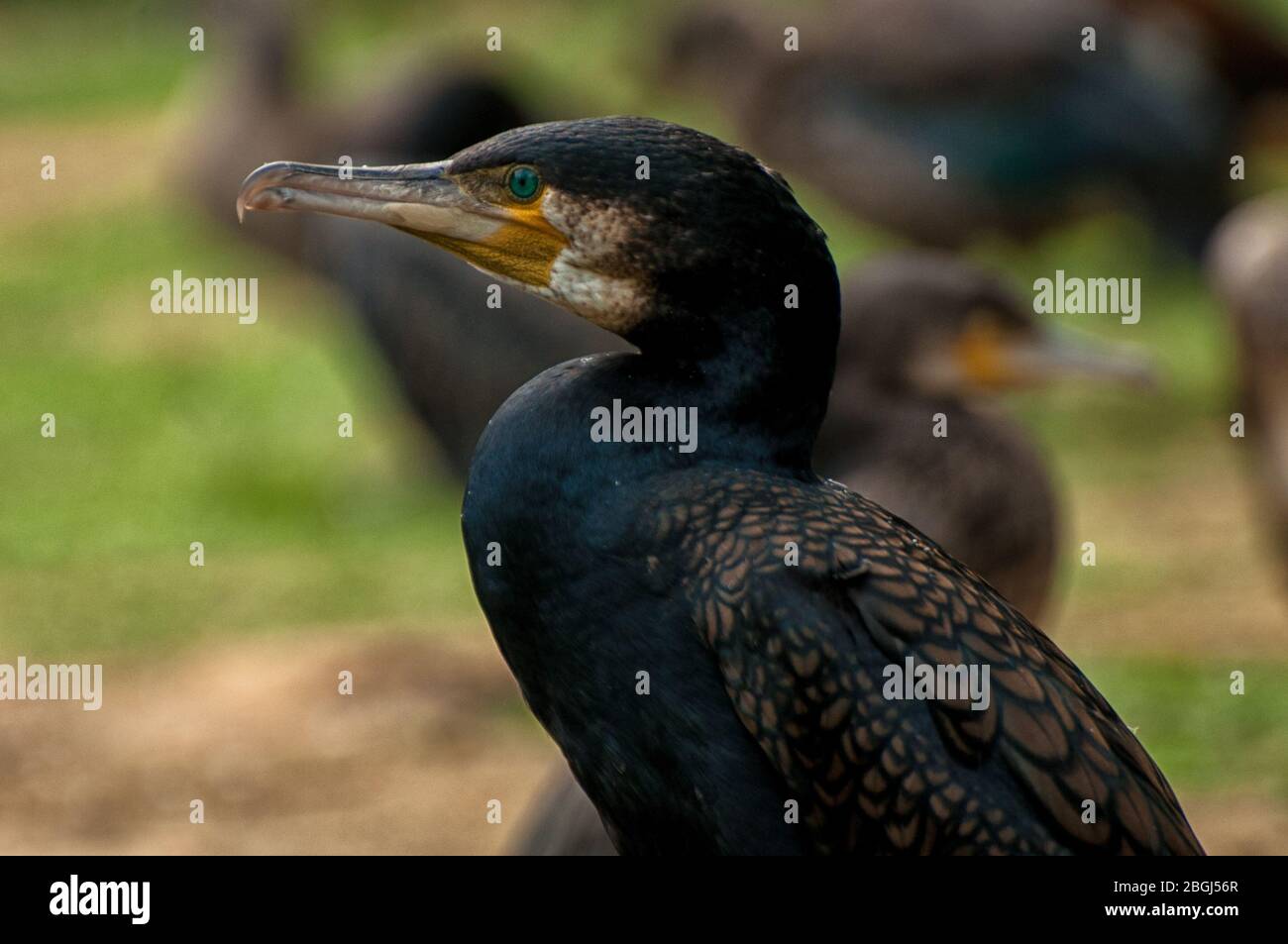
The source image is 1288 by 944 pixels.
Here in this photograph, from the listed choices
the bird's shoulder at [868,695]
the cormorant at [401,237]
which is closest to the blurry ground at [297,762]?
the cormorant at [401,237]

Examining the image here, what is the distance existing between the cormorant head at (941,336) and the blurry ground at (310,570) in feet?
2.30

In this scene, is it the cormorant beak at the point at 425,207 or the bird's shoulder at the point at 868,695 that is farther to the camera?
the cormorant beak at the point at 425,207

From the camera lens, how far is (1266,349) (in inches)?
238

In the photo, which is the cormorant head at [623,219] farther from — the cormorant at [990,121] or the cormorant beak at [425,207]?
the cormorant at [990,121]

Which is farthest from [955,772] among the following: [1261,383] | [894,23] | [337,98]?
[337,98]

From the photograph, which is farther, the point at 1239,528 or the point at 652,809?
the point at 1239,528

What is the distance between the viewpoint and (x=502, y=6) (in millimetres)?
17969

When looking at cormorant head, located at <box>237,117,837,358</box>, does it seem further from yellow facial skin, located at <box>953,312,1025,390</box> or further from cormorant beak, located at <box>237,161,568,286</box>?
yellow facial skin, located at <box>953,312,1025,390</box>

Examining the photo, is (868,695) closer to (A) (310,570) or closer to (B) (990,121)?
(A) (310,570)

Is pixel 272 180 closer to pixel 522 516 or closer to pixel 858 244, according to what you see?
pixel 522 516

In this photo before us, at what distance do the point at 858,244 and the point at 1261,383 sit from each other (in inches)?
189

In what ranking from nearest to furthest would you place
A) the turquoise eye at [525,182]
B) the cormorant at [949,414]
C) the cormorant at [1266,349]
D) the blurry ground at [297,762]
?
1. the turquoise eye at [525,182]
2. the cormorant at [949,414]
3. the blurry ground at [297,762]
4. the cormorant at [1266,349]

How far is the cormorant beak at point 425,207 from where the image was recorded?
255 cm

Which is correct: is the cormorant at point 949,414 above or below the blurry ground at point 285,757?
above
